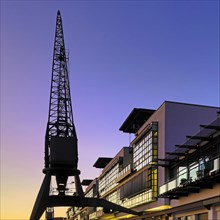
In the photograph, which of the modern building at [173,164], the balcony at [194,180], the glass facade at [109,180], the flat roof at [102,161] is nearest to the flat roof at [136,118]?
the modern building at [173,164]

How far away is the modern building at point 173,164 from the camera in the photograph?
111ft

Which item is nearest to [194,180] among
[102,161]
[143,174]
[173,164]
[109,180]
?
[173,164]

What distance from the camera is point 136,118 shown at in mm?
68875

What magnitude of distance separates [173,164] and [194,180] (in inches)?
443

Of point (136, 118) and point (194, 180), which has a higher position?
point (136, 118)

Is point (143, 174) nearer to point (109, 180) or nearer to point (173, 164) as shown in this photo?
point (173, 164)

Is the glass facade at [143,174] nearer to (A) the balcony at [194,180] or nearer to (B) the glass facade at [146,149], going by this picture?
(B) the glass facade at [146,149]

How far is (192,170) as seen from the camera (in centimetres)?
3491

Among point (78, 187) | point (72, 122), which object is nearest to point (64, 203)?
point (78, 187)

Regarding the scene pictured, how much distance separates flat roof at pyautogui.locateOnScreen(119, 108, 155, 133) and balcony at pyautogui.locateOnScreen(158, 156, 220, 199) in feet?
77.3

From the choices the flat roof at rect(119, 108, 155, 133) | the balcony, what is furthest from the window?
the flat roof at rect(119, 108, 155, 133)

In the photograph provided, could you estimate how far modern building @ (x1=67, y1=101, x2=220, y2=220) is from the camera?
3391cm

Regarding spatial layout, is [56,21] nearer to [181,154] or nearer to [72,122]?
[72,122]

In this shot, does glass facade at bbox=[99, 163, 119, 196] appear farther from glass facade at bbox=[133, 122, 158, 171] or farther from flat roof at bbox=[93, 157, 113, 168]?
glass facade at bbox=[133, 122, 158, 171]
